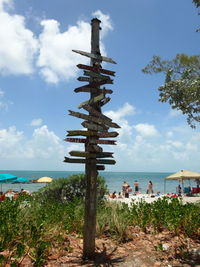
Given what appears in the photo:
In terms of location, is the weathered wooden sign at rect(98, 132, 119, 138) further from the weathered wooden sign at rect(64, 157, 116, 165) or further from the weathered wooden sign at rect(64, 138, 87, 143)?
the weathered wooden sign at rect(64, 157, 116, 165)

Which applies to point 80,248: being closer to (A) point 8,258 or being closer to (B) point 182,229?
(A) point 8,258

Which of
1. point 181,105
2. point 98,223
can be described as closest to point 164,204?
point 98,223

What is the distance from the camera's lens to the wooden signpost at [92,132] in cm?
531

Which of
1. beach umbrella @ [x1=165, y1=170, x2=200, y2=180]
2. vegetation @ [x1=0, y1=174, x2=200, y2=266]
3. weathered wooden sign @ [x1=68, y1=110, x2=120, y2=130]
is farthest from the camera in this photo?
beach umbrella @ [x1=165, y1=170, x2=200, y2=180]

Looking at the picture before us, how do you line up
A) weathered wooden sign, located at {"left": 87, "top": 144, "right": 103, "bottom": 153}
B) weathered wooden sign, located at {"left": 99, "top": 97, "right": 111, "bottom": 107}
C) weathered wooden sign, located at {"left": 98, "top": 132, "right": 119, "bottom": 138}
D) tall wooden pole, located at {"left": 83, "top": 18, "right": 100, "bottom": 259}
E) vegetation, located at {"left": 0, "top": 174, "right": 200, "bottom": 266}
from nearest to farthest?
vegetation, located at {"left": 0, "top": 174, "right": 200, "bottom": 266} < tall wooden pole, located at {"left": 83, "top": 18, "right": 100, "bottom": 259} < weathered wooden sign, located at {"left": 87, "top": 144, "right": 103, "bottom": 153} < weathered wooden sign, located at {"left": 98, "top": 132, "right": 119, "bottom": 138} < weathered wooden sign, located at {"left": 99, "top": 97, "right": 111, "bottom": 107}

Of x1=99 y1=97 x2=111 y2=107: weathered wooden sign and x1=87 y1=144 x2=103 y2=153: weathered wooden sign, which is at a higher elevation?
x1=99 y1=97 x2=111 y2=107: weathered wooden sign

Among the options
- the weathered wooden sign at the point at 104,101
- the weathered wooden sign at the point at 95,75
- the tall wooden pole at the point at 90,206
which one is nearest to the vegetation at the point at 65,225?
the tall wooden pole at the point at 90,206

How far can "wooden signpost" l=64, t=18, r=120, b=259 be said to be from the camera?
5.31 metres

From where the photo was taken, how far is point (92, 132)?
5461 millimetres

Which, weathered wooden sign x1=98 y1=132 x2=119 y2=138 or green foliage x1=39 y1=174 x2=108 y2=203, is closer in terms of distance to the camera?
weathered wooden sign x1=98 y1=132 x2=119 y2=138

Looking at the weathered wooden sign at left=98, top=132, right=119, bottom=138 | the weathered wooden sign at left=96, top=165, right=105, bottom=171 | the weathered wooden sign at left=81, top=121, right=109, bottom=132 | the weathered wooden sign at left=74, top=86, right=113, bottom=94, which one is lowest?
the weathered wooden sign at left=96, top=165, right=105, bottom=171

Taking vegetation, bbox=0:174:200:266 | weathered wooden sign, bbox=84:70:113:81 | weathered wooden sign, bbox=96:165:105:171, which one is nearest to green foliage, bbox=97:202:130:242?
vegetation, bbox=0:174:200:266

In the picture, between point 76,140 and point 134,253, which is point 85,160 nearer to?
point 76,140

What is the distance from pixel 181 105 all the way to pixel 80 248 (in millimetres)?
6913
